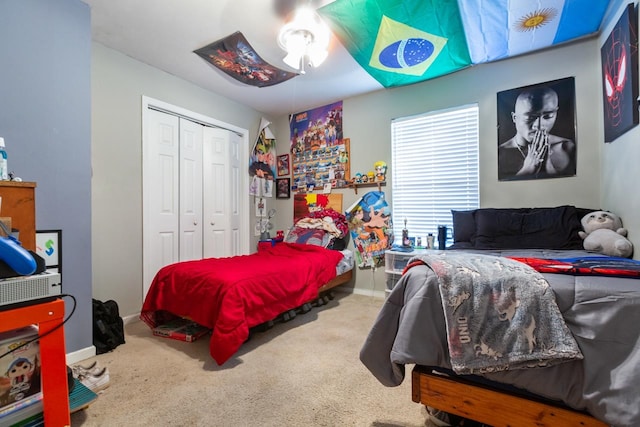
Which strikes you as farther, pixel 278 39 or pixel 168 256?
pixel 168 256

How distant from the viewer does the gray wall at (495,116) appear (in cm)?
243

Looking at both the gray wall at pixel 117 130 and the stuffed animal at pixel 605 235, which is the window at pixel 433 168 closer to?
the gray wall at pixel 117 130

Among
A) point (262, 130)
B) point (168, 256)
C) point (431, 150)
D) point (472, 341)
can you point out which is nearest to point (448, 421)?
point (472, 341)

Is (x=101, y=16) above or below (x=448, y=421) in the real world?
above

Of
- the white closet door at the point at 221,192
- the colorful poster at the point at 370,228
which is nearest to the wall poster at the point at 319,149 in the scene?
the colorful poster at the point at 370,228

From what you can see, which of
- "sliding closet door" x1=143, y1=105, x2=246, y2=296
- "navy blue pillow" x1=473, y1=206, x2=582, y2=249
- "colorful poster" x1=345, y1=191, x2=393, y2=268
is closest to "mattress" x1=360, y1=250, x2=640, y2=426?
"navy blue pillow" x1=473, y1=206, x2=582, y2=249

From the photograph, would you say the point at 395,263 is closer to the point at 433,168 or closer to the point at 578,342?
the point at 433,168

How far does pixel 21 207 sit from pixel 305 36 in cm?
214

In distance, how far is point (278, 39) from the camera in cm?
236

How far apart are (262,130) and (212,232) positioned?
1685 mm

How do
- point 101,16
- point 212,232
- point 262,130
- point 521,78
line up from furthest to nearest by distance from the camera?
point 262,130
point 212,232
point 521,78
point 101,16

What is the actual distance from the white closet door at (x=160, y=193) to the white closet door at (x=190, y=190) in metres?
0.06

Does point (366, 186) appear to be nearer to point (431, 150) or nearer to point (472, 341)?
point (431, 150)

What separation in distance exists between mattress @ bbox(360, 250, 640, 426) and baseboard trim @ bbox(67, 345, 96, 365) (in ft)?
6.78
